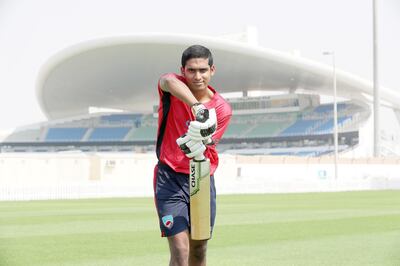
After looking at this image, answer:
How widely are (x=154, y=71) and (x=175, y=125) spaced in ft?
249

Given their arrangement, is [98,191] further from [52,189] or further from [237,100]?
[237,100]

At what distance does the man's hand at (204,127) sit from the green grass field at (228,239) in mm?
3981

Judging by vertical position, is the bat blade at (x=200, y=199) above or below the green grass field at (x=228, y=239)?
above

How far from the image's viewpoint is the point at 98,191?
30.4 metres

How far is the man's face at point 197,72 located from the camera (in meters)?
5.26

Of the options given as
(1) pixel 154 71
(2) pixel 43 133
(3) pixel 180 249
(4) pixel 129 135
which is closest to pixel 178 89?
(3) pixel 180 249

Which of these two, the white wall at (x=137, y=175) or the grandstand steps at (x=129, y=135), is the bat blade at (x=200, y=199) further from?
the grandstand steps at (x=129, y=135)

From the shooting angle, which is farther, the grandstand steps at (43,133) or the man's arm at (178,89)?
the grandstand steps at (43,133)

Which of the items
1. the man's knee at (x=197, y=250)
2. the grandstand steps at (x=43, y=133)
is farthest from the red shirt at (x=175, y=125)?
the grandstand steps at (x=43, y=133)

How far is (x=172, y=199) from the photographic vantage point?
5520 millimetres

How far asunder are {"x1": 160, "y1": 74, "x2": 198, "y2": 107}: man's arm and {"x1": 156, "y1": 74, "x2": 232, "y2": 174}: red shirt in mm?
138

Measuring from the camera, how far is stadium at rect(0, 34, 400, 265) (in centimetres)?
1127

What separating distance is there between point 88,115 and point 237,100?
17871 millimetres

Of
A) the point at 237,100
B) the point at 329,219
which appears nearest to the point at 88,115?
the point at 237,100
